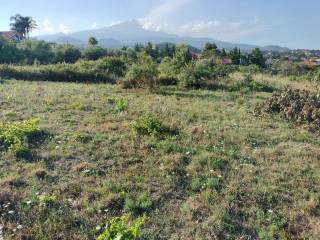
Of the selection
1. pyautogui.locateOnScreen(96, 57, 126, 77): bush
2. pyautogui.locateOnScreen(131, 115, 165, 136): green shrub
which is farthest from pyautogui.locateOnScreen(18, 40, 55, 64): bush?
pyautogui.locateOnScreen(131, 115, 165, 136): green shrub

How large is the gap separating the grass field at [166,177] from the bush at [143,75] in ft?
16.6

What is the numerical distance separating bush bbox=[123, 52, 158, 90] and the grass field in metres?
5.05

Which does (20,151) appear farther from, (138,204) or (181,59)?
(181,59)

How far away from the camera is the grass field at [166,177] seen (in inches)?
231

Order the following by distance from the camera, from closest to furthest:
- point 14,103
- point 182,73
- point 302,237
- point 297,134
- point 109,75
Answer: point 302,237
point 297,134
point 14,103
point 182,73
point 109,75

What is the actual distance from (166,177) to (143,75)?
10.1m

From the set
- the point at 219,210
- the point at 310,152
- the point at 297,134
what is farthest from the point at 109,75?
the point at 219,210

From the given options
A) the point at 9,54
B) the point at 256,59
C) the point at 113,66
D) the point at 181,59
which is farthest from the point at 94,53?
the point at 256,59

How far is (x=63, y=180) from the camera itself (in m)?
7.15

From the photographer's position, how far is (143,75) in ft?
56.0

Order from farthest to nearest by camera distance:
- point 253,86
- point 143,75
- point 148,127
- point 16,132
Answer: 1. point 253,86
2. point 143,75
3. point 148,127
4. point 16,132

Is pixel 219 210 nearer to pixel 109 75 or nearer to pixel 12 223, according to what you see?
pixel 12 223

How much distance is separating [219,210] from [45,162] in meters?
3.48

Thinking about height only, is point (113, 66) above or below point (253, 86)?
above
